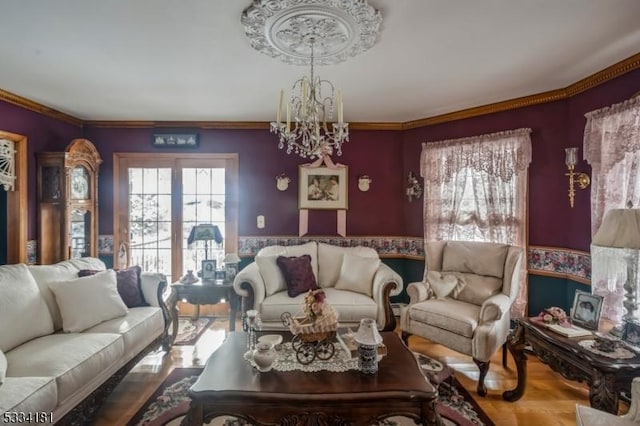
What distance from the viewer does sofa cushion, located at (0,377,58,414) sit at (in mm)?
1596

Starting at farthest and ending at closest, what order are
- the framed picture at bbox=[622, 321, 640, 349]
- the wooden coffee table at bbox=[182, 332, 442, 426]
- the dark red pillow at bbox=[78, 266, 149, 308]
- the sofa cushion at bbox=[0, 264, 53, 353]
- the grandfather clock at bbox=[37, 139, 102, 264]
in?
the grandfather clock at bbox=[37, 139, 102, 264]
the dark red pillow at bbox=[78, 266, 149, 308]
the sofa cushion at bbox=[0, 264, 53, 353]
the framed picture at bbox=[622, 321, 640, 349]
the wooden coffee table at bbox=[182, 332, 442, 426]

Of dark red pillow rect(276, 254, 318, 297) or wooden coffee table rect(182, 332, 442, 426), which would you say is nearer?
wooden coffee table rect(182, 332, 442, 426)

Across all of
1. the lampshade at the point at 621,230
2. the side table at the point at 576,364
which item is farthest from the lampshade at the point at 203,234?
the lampshade at the point at 621,230

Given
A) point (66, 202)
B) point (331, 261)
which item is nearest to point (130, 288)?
point (66, 202)

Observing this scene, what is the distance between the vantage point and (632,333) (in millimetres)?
2061

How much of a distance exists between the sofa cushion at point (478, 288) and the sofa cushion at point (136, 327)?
2.97 metres

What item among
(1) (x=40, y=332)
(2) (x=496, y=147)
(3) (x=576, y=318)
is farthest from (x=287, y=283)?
(2) (x=496, y=147)

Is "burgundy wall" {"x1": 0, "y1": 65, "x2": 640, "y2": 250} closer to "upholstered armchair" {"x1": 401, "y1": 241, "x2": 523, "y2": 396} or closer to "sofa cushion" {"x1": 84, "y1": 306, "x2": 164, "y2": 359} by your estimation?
"upholstered armchair" {"x1": 401, "y1": 241, "x2": 523, "y2": 396}

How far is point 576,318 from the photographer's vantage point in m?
2.40

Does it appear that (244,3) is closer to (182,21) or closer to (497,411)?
(182,21)

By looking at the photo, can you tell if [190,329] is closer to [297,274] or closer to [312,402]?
[297,274]

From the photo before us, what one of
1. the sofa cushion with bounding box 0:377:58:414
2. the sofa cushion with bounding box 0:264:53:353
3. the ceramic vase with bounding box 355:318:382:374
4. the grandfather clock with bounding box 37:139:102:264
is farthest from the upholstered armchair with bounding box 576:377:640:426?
the grandfather clock with bounding box 37:139:102:264

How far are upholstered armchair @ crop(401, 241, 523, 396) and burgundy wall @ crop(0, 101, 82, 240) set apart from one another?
4.43m

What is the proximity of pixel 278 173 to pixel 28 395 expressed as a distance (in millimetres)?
3448
